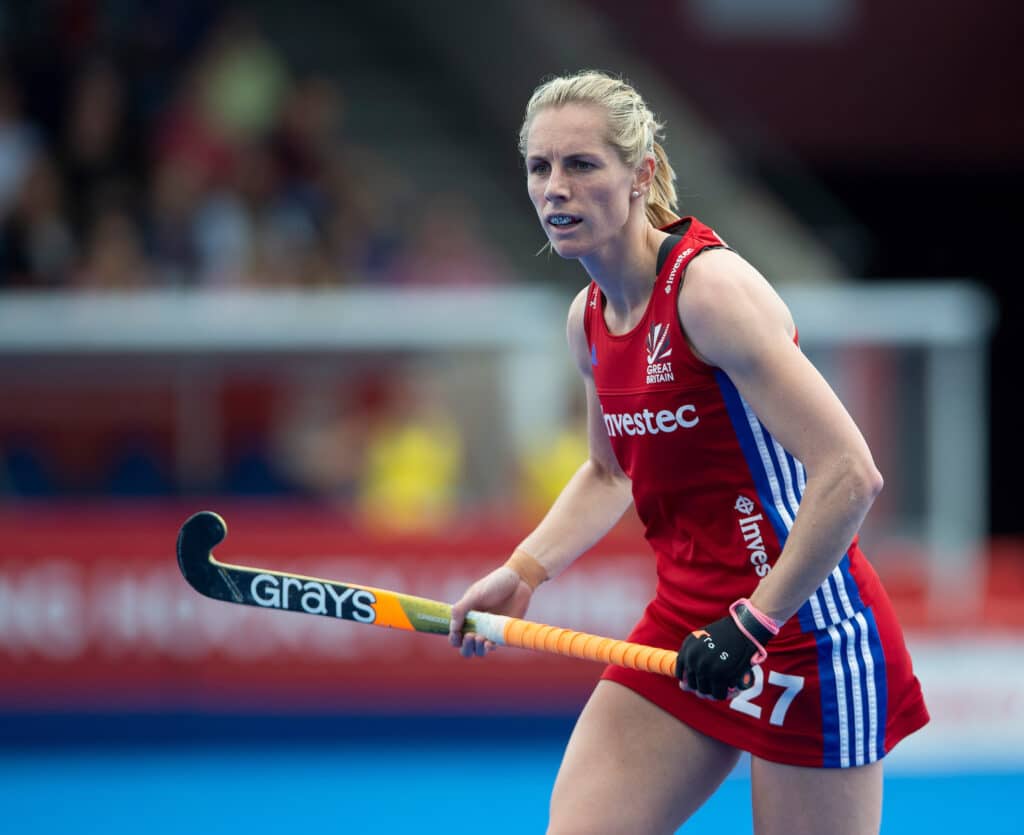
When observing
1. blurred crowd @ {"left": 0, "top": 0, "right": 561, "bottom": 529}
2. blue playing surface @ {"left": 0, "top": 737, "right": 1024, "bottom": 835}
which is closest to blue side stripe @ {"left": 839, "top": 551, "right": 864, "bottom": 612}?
blue playing surface @ {"left": 0, "top": 737, "right": 1024, "bottom": 835}

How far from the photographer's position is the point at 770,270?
11234 mm

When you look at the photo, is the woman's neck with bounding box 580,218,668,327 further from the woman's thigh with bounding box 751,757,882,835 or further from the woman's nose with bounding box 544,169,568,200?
the woman's thigh with bounding box 751,757,882,835

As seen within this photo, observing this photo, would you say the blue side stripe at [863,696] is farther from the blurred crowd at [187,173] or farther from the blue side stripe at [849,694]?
the blurred crowd at [187,173]

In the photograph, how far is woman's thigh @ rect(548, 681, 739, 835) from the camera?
3.31 metres

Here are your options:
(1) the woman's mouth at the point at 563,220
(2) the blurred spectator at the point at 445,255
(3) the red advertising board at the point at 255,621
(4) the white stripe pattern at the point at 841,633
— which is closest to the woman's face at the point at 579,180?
(1) the woman's mouth at the point at 563,220

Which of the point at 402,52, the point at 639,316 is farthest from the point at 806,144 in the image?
the point at 639,316

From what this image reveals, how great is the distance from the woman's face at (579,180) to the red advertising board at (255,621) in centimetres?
480

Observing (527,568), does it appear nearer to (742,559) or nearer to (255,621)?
(742,559)

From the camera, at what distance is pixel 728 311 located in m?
3.10

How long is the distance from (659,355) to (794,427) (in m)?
0.36

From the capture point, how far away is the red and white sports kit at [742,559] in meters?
3.26

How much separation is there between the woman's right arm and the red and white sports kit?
0.31 m

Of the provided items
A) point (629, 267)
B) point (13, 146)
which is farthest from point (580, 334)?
point (13, 146)

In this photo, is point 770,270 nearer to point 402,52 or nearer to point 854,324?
point 854,324
